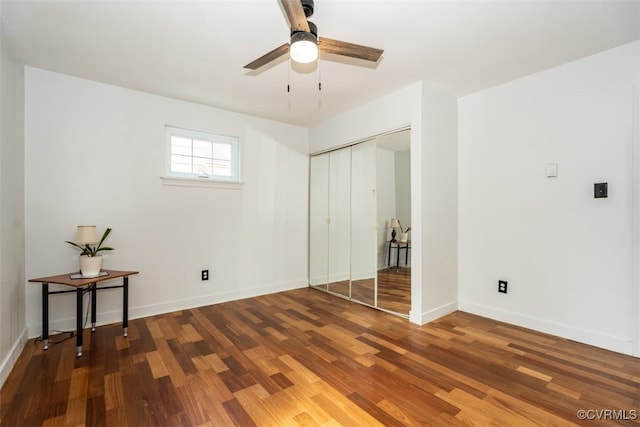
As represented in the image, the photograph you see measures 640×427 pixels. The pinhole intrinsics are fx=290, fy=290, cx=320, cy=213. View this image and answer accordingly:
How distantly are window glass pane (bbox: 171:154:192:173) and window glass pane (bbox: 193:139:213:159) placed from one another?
128 millimetres

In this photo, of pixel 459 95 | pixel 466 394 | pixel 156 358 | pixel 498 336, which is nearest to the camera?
pixel 466 394

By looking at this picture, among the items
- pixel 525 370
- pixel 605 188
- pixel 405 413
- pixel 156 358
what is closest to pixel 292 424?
pixel 405 413

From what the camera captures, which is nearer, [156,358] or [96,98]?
[156,358]

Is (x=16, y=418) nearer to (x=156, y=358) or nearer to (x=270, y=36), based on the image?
(x=156, y=358)

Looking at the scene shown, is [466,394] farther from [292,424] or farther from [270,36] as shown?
[270,36]

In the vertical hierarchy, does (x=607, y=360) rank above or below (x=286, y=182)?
below

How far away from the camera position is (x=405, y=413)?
1.64m

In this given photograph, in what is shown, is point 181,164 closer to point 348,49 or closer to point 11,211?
point 11,211

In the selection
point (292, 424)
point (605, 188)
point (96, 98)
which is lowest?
point (292, 424)

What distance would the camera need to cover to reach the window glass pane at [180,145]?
3.48m

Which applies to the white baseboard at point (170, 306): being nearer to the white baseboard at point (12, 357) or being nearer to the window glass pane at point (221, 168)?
Result: the white baseboard at point (12, 357)

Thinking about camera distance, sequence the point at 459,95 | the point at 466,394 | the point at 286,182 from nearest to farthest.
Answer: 1. the point at 466,394
2. the point at 459,95
3. the point at 286,182

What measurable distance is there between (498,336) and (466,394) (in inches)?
43.7

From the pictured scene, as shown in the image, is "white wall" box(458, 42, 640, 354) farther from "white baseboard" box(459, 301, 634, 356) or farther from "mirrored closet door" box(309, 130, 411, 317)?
"mirrored closet door" box(309, 130, 411, 317)
